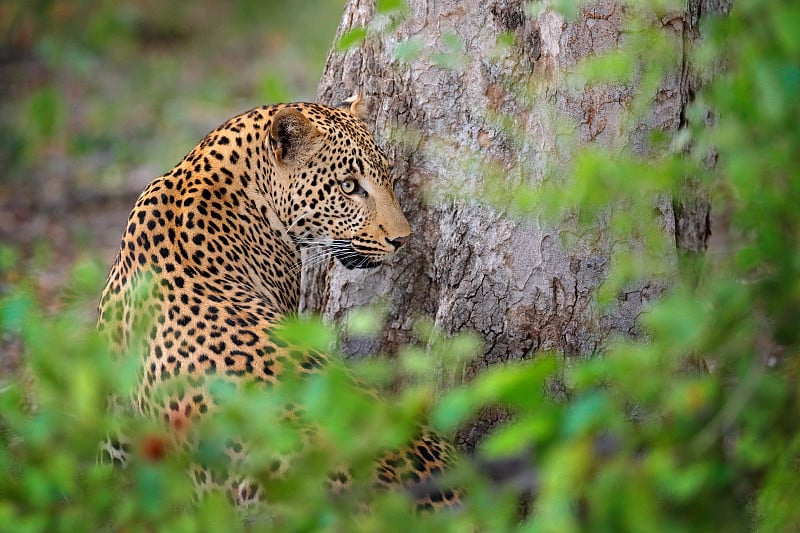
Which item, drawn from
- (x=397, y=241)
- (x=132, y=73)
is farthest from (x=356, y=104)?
(x=132, y=73)

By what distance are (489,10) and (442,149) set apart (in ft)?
2.37

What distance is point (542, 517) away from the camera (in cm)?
214

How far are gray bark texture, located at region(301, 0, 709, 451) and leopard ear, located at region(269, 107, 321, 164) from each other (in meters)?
0.55

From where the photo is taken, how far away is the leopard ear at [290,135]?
5.03m

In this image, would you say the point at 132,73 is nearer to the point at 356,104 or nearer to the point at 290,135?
the point at 356,104

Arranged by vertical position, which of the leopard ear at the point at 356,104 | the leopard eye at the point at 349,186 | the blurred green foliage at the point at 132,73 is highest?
the blurred green foliage at the point at 132,73

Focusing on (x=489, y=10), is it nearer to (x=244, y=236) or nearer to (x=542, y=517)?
(x=244, y=236)

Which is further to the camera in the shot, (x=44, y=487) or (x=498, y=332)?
(x=498, y=332)

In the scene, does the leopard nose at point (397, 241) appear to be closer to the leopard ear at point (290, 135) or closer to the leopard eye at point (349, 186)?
the leopard eye at point (349, 186)

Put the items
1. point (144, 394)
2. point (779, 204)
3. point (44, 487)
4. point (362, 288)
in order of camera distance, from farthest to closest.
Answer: point (362, 288) < point (144, 394) < point (44, 487) < point (779, 204)

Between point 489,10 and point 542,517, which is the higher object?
point 489,10

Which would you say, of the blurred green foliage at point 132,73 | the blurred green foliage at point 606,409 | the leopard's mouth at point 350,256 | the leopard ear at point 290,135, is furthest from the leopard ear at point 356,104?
the blurred green foliage at point 132,73

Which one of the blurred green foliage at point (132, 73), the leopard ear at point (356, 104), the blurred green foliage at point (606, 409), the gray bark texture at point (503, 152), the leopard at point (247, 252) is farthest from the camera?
the blurred green foliage at point (132, 73)

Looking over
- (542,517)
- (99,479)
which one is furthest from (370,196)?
(542,517)
